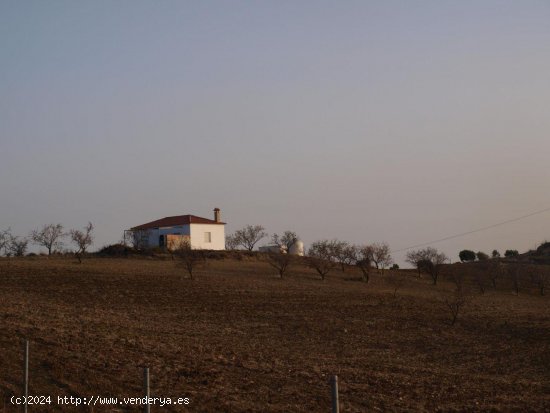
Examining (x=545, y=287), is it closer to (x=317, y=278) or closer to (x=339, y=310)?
(x=317, y=278)

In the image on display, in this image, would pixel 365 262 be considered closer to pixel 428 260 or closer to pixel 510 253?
pixel 428 260

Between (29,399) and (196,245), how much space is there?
6397 centimetres

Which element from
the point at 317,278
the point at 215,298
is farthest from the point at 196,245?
the point at 215,298

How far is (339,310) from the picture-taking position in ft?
118

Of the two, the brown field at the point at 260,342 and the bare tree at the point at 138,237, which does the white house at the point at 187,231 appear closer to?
the bare tree at the point at 138,237

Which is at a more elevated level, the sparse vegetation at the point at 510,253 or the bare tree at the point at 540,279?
the sparse vegetation at the point at 510,253

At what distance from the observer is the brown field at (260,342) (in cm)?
1422

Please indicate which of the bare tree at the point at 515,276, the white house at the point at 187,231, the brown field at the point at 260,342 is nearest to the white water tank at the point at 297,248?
the white house at the point at 187,231

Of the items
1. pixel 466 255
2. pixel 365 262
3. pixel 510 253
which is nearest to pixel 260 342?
pixel 365 262

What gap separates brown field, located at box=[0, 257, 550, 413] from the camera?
560 inches

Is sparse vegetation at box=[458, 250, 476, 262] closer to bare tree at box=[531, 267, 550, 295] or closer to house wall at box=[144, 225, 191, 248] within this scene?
bare tree at box=[531, 267, 550, 295]

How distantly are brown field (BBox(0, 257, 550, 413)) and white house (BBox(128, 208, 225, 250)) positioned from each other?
87.6 feet

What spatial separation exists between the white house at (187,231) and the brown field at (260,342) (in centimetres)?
2669

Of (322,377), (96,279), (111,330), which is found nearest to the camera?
(322,377)
